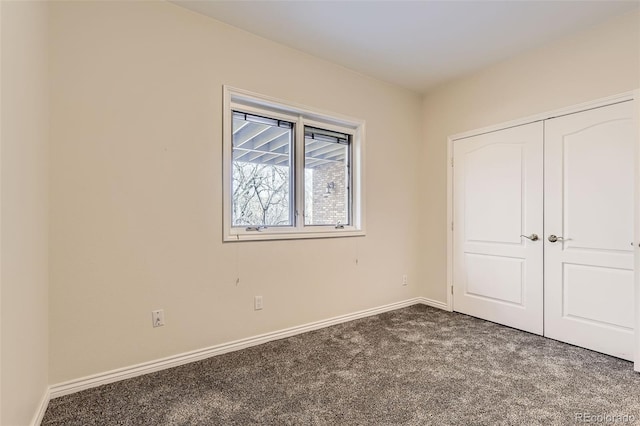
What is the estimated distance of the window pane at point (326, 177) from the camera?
3176 millimetres

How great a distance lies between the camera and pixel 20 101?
143cm

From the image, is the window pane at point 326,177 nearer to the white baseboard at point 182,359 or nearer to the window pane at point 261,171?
the window pane at point 261,171

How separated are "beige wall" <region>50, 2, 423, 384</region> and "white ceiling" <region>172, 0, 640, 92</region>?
7.8 inches

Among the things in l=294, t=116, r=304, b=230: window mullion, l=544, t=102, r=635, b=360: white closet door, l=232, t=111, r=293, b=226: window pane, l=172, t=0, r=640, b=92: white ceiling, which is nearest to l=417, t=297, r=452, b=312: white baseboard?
l=544, t=102, r=635, b=360: white closet door

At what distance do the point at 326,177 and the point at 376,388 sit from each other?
2.00 meters

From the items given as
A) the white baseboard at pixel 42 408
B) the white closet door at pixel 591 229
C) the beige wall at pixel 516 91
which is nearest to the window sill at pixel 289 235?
the beige wall at pixel 516 91

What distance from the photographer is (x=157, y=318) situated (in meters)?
2.24

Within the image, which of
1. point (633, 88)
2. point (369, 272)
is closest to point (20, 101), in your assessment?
point (369, 272)

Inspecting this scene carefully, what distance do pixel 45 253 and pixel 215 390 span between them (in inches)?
50.5

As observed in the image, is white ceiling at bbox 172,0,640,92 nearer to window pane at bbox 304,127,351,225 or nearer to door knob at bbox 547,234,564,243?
window pane at bbox 304,127,351,225

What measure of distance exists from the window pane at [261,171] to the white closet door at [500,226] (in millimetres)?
1949

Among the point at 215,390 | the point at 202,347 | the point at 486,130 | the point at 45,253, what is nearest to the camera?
the point at 45,253

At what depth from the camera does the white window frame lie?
8.36 feet

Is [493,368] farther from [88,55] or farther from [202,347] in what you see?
[88,55]
